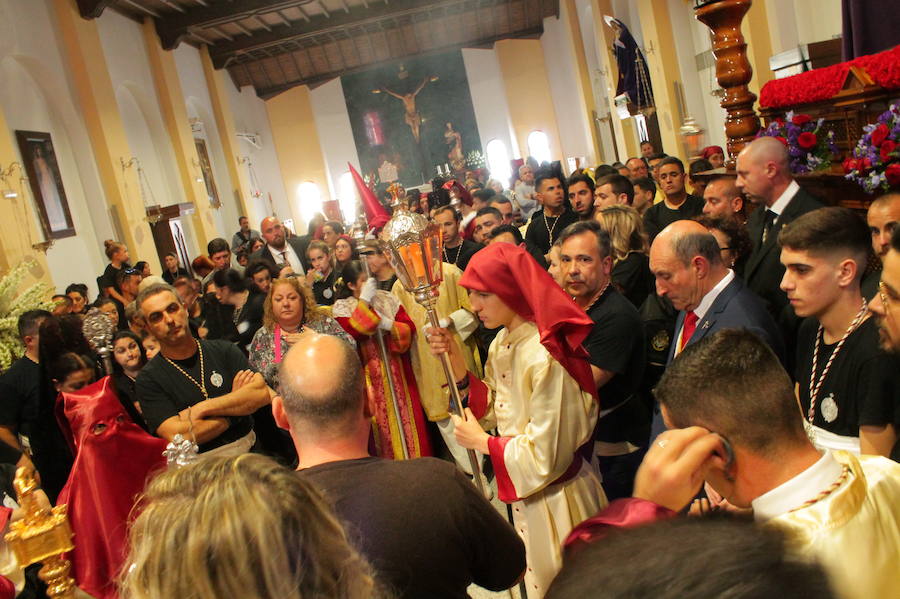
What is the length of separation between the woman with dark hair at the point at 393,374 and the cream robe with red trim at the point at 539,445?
131 cm

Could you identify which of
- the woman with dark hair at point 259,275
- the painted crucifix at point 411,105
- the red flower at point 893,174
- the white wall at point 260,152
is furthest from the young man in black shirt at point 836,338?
the painted crucifix at point 411,105

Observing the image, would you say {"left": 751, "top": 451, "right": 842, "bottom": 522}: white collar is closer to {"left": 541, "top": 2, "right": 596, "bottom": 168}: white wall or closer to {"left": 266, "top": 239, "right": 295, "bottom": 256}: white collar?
{"left": 266, "top": 239, "right": 295, "bottom": 256}: white collar

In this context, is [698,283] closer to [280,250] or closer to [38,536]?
[38,536]

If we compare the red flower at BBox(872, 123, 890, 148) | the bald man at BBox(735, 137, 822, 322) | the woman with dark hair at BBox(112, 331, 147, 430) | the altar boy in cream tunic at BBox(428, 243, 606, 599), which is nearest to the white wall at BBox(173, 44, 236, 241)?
the woman with dark hair at BBox(112, 331, 147, 430)

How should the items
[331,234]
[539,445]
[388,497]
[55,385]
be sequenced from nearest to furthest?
[388,497]
[539,445]
[55,385]
[331,234]

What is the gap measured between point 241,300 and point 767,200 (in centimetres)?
413

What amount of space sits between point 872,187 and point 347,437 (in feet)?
8.35

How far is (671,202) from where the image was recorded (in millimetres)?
6129

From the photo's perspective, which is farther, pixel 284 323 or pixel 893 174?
pixel 284 323

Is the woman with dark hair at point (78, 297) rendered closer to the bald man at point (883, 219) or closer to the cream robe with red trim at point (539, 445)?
the cream robe with red trim at point (539, 445)

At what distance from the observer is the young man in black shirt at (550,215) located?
6.63 metres

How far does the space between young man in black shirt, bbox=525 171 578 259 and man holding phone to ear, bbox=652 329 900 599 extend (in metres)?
4.98

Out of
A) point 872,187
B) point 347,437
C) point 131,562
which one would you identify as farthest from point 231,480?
point 872,187

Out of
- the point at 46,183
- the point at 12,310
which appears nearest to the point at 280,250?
the point at 46,183
